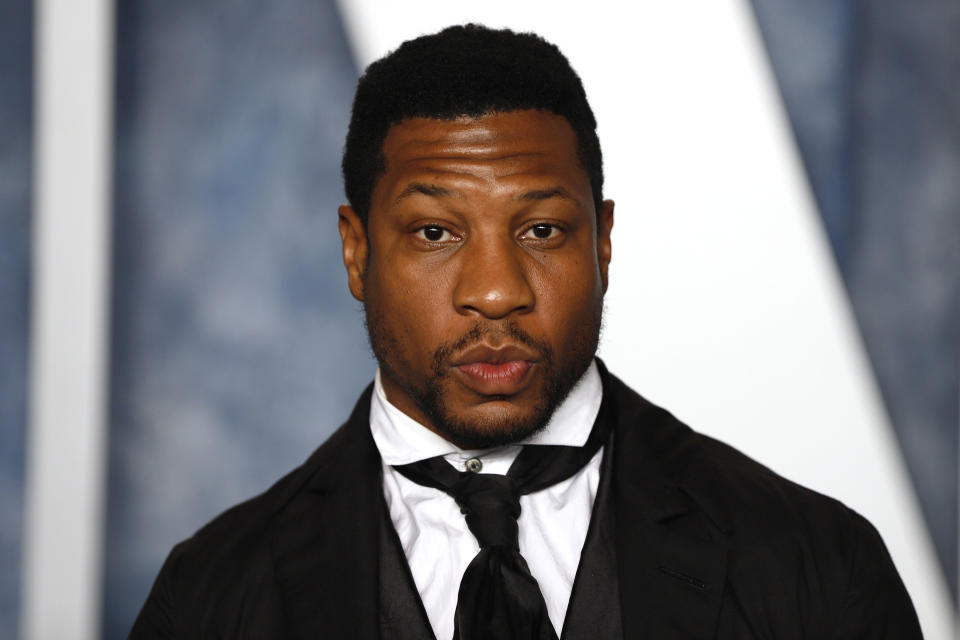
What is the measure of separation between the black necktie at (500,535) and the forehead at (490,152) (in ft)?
1.44

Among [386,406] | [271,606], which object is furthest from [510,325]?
[271,606]

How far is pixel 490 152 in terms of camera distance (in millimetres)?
1877

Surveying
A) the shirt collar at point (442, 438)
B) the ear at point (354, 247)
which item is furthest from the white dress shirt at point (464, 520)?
the ear at point (354, 247)

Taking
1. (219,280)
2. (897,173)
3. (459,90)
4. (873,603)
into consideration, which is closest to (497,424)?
(459,90)

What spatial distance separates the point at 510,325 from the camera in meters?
1.82

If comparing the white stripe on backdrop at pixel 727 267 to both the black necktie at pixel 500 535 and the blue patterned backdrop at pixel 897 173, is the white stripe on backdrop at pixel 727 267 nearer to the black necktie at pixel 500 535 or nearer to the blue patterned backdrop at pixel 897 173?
the blue patterned backdrop at pixel 897 173

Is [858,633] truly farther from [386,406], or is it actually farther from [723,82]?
[723,82]

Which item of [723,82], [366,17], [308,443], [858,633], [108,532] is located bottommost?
[858,633]

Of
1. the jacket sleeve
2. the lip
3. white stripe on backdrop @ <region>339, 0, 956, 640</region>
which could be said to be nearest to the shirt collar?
the lip

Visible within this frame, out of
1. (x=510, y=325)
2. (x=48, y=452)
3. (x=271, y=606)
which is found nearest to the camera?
(x=510, y=325)

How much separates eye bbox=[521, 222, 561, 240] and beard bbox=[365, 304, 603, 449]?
0.49 feet

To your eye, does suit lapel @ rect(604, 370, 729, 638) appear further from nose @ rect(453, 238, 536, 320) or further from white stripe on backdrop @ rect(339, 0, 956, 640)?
white stripe on backdrop @ rect(339, 0, 956, 640)

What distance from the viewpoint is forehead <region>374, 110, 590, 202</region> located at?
1869mm

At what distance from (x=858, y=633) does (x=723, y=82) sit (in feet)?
6.03
